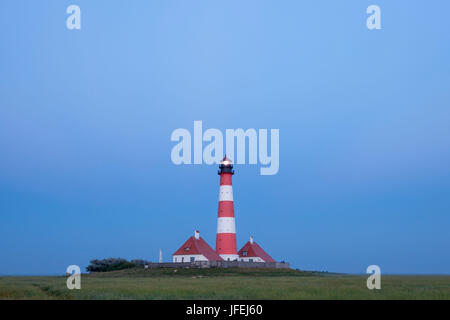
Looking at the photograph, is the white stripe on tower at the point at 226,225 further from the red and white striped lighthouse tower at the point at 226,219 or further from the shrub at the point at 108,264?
the shrub at the point at 108,264

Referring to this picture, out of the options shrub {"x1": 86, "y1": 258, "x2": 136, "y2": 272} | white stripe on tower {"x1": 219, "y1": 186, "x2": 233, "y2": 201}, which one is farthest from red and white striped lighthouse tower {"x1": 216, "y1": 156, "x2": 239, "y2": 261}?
shrub {"x1": 86, "y1": 258, "x2": 136, "y2": 272}

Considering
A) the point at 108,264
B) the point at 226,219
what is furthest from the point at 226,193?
the point at 108,264

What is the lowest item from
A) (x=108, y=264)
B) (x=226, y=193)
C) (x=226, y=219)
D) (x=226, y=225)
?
(x=108, y=264)

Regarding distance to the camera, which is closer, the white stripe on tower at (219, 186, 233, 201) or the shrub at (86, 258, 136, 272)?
the white stripe on tower at (219, 186, 233, 201)

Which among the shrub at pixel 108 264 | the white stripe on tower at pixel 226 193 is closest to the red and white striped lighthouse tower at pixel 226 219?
the white stripe on tower at pixel 226 193

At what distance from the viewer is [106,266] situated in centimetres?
7662

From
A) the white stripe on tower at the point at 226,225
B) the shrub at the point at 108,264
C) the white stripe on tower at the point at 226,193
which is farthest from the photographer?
the shrub at the point at 108,264

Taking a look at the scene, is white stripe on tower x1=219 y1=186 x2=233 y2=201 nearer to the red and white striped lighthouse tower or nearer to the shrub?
the red and white striped lighthouse tower

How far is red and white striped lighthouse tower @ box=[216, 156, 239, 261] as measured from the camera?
67.6 meters

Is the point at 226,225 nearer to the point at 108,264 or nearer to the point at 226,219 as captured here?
the point at 226,219

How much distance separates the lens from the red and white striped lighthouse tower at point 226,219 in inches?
2660

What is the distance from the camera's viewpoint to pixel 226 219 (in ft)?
221
